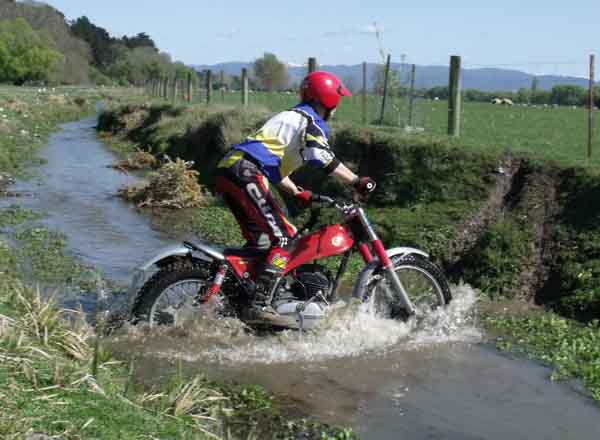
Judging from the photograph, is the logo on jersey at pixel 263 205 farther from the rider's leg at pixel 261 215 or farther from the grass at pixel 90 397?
the grass at pixel 90 397

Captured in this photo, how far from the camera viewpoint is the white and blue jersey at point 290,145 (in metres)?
7.08

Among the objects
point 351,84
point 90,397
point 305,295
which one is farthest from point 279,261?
point 351,84

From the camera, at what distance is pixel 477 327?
8.23 meters

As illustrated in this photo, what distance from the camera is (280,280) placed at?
740 centimetres

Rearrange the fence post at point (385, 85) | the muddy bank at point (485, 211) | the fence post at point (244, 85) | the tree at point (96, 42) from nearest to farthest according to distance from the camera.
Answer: the muddy bank at point (485, 211)
the fence post at point (385, 85)
the fence post at point (244, 85)
the tree at point (96, 42)

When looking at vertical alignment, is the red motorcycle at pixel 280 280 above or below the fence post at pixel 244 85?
below

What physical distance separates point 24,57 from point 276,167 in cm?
11500

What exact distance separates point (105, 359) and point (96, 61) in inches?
6154

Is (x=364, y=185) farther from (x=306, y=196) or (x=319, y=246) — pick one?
(x=319, y=246)

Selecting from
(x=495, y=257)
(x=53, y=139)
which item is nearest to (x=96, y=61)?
(x=53, y=139)

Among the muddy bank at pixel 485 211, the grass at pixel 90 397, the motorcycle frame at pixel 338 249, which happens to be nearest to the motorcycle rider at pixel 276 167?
the motorcycle frame at pixel 338 249

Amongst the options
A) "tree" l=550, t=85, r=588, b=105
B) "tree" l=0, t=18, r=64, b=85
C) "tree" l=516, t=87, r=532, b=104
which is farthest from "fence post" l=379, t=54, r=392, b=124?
"tree" l=0, t=18, r=64, b=85

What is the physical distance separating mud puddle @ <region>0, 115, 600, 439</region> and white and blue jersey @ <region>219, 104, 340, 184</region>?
144cm

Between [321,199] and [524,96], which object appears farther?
[524,96]
